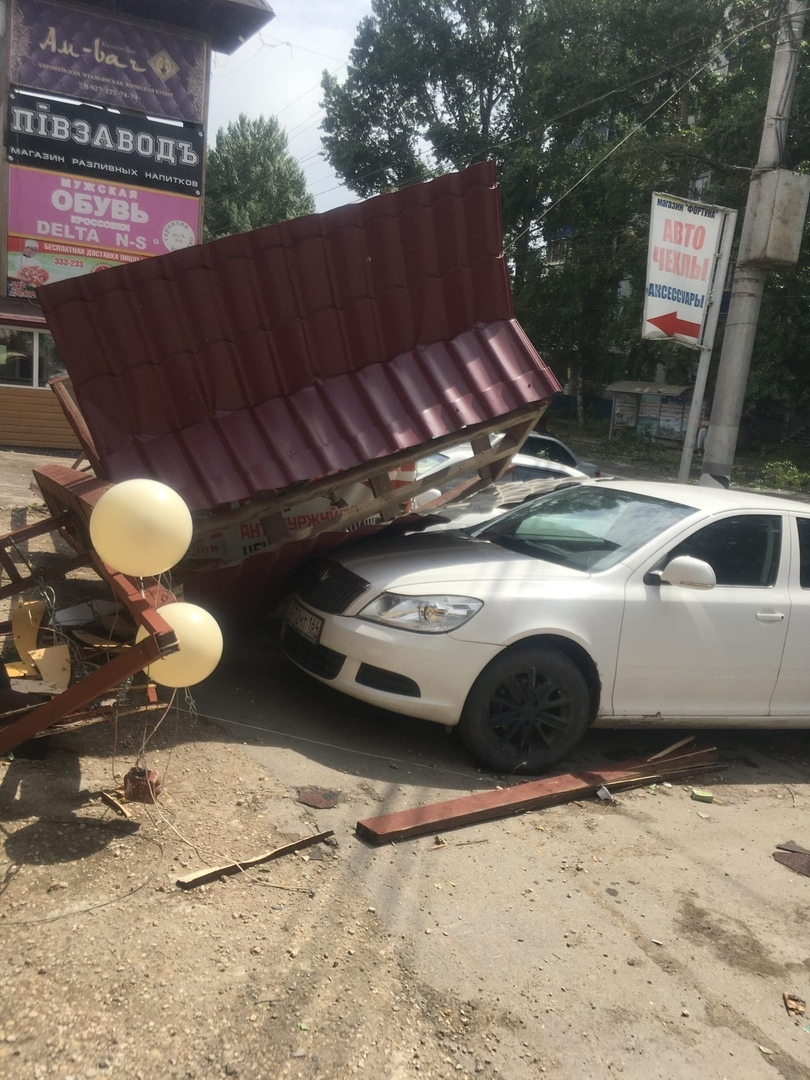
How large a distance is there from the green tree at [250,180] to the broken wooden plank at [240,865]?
129 ft

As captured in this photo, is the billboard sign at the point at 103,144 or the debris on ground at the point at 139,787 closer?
the debris on ground at the point at 139,787

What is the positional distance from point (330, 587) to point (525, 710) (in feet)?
4.21

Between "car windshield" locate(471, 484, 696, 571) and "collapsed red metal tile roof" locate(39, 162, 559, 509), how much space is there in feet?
2.62

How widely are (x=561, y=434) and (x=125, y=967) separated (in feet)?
109

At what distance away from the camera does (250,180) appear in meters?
40.4

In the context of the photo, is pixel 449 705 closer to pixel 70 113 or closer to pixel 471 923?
pixel 471 923

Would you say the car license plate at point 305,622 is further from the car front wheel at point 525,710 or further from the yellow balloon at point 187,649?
the yellow balloon at point 187,649

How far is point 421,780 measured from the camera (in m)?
4.43

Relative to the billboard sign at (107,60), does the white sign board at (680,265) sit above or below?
below

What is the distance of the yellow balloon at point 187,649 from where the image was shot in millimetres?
3523

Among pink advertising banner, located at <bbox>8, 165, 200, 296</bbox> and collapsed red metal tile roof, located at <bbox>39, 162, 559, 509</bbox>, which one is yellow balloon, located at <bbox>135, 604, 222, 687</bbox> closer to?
A: collapsed red metal tile roof, located at <bbox>39, 162, 559, 509</bbox>

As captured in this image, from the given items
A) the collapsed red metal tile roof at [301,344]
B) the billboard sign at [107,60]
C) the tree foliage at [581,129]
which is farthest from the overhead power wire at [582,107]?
the collapsed red metal tile roof at [301,344]

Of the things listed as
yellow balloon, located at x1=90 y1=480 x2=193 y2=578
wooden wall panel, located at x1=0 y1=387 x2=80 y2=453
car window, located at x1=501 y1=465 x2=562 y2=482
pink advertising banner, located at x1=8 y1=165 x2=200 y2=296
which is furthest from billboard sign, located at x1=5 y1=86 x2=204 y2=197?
yellow balloon, located at x1=90 y1=480 x2=193 y2=578

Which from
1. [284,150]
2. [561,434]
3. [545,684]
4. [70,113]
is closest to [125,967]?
[545,684]
